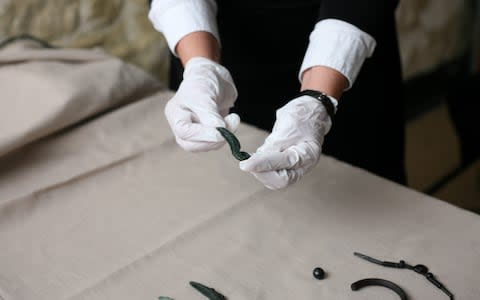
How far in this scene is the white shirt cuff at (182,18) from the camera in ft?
2.69

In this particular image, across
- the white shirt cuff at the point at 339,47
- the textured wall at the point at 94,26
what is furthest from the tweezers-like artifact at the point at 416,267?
the textured wall at the point at 94,26

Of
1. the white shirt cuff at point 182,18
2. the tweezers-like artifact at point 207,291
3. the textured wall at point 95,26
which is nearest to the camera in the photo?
the tweezers-like artifact at point 207,291

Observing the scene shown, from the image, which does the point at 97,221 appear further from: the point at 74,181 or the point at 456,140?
the point at 456,140

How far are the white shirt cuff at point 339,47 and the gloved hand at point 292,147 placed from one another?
68mm

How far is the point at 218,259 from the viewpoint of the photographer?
24.8 inches

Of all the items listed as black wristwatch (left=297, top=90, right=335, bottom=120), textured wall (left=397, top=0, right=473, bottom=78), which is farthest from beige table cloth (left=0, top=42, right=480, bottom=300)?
textured wall (left=397, top=0, right=473, bottom=78)

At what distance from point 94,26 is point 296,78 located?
1.85 ft

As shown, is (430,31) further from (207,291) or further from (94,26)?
(207,291)

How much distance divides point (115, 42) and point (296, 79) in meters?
0.57

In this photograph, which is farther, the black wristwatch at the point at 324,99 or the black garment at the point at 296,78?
the black garment at the point at 296,78

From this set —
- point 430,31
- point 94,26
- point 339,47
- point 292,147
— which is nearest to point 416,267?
point 292,147

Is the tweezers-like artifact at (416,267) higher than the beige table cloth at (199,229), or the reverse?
the tweezers-like artifact at (416,267)

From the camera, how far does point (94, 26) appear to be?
1.29 m

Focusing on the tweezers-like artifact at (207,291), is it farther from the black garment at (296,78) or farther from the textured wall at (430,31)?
the textured wall at (430,31)
